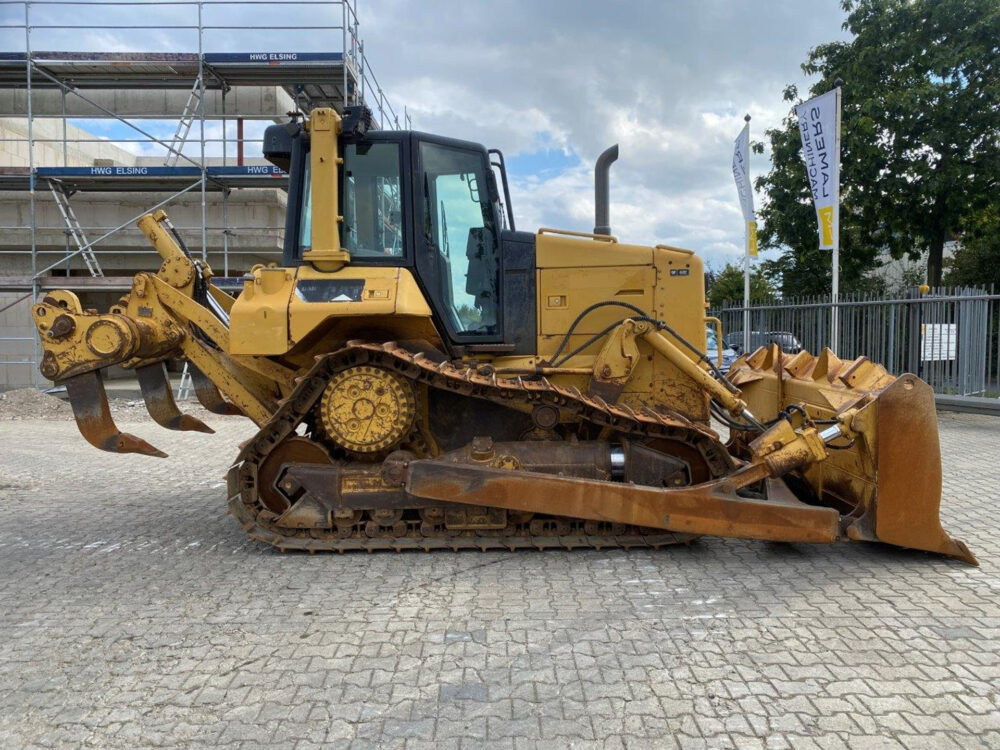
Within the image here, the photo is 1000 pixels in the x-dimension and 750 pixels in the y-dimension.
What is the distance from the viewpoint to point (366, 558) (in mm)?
4578

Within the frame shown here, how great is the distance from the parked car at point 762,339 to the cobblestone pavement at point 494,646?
791 cm

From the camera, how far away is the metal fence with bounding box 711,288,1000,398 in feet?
36.3

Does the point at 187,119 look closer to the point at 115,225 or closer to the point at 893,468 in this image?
the point at 115,225

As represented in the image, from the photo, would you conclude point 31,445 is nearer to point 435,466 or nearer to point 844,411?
point 435,466

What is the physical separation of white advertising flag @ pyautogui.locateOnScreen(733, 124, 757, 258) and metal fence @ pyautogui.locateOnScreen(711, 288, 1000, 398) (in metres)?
2.71

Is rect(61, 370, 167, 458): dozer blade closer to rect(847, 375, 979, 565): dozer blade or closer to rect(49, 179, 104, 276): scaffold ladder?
rect(847, 375, 979, 565): dozer blade

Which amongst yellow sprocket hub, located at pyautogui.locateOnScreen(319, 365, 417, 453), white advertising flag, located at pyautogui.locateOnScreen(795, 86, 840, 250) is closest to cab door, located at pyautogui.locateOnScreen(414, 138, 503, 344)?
yellow sprocket hub, located at pyautogui.locateOnScreen(319, 365, 417, 453)

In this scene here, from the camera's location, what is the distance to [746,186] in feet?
50.1

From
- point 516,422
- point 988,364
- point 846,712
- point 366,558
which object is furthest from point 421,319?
point 988,364

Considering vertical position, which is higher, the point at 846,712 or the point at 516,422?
the point at 516,422

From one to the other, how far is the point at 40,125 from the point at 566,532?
53.2ft

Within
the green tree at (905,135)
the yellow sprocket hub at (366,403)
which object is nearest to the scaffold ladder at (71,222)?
the yellow sprocket hub at (366,403)

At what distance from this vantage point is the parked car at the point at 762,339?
12.8 m

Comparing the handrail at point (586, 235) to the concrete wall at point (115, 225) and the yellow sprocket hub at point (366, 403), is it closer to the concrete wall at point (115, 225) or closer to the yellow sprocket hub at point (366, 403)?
the yellow sprocket hub at point (366, 403)
